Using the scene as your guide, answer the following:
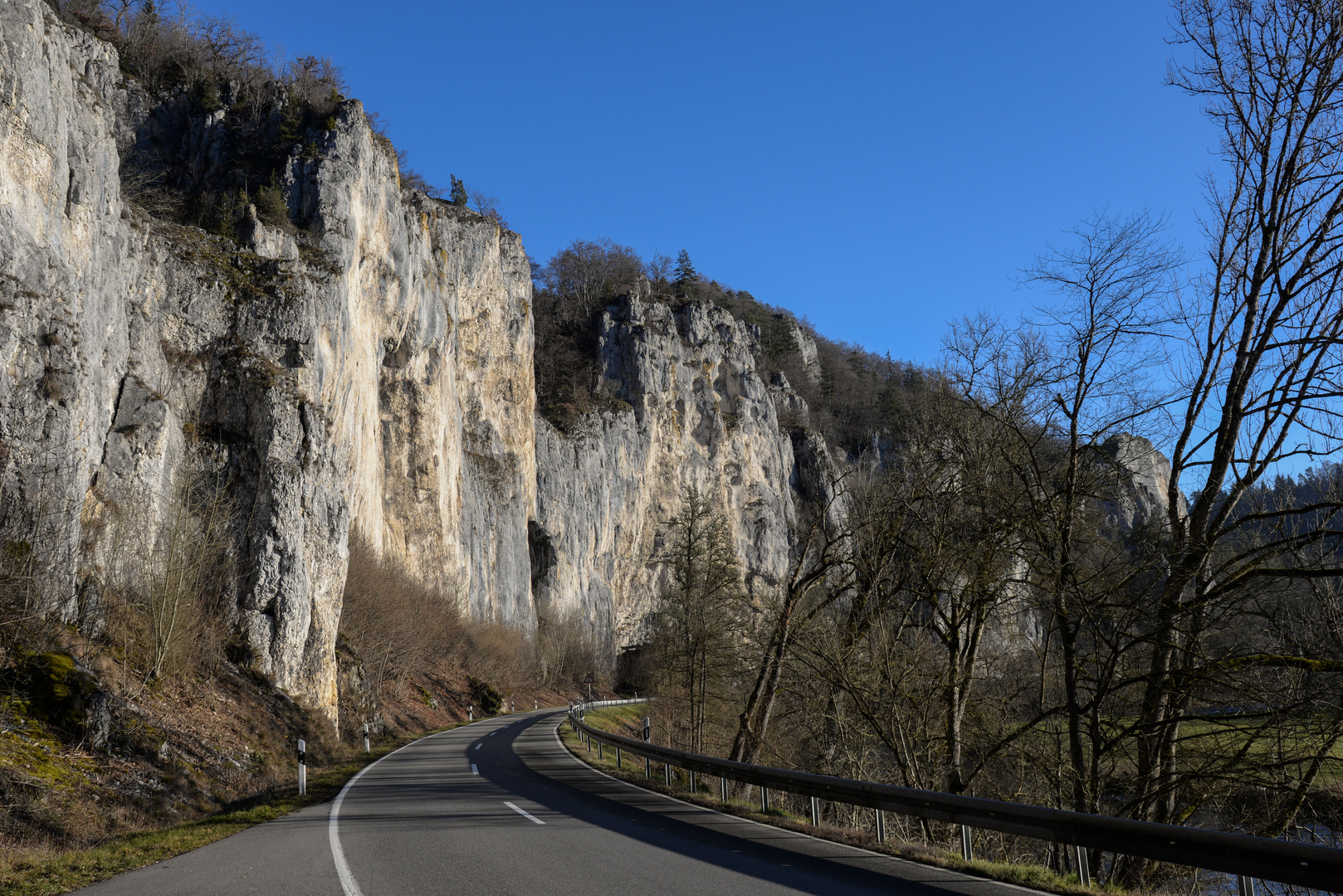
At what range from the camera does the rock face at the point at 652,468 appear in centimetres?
5956

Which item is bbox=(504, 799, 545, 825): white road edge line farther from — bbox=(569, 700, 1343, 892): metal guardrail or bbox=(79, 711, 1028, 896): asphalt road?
bbox=(569, 700, 1343, 892): metal guardrail

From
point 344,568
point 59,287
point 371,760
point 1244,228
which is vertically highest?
point 59,287

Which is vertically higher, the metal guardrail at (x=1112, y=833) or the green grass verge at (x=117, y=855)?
the metal guardrail at (x=1112, y=833)

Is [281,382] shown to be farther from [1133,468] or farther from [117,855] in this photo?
[1133,468]

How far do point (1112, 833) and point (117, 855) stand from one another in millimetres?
9368

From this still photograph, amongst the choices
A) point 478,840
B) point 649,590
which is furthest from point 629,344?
point 478,840

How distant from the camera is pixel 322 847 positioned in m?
7.65

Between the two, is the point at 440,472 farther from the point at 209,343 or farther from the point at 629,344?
the point at 629,344

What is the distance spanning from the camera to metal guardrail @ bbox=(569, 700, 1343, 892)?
4762mm

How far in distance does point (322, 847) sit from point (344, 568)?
20.0m

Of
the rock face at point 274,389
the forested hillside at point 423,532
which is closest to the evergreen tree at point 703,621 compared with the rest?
the forested hillside at point 423,532

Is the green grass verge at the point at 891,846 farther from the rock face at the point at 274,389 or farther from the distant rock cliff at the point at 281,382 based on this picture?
the distant rock cliff at the point at 281,382

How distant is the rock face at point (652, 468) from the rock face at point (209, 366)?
56.3 ft

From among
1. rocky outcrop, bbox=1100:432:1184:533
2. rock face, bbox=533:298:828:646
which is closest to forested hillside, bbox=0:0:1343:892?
rocky outcrop, bbox=1100:432:1184:533
